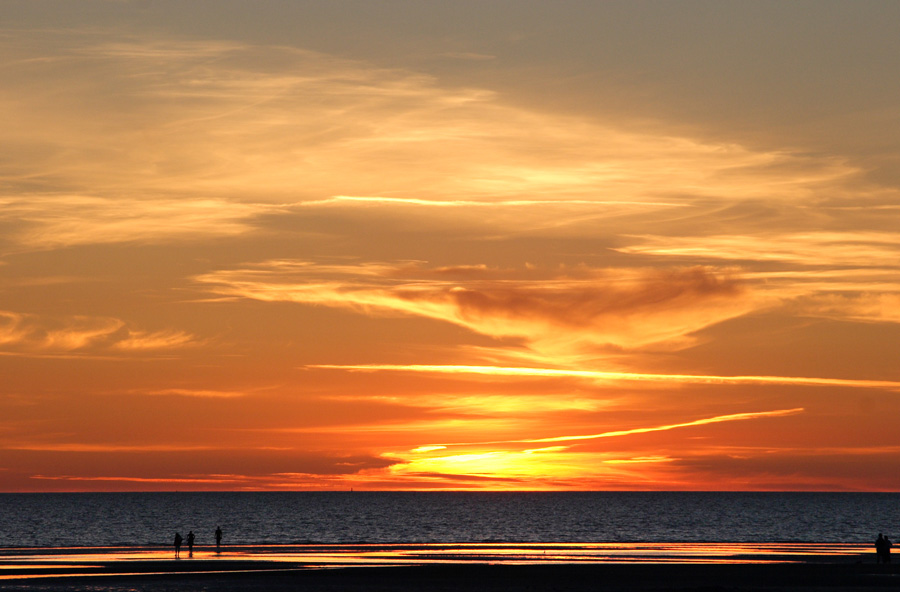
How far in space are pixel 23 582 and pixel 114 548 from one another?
37.8 metres

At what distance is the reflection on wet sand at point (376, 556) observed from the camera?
7219cm

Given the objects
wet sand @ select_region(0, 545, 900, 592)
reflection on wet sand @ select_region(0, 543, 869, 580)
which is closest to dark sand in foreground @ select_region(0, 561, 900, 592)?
wet sand @ select_region(0, 545, 900, 592)

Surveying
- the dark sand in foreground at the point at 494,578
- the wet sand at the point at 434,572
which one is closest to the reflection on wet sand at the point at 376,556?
the wet sand at the point at 434,572

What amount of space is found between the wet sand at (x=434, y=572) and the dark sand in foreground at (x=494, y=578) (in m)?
0.06

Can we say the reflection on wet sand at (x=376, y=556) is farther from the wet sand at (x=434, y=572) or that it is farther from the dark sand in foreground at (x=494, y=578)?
the dark sand in foreground at (x=494, y=578)

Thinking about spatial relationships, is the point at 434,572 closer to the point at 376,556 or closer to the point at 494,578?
the point at 494,578

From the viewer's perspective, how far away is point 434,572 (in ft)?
219

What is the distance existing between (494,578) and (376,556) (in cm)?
2375

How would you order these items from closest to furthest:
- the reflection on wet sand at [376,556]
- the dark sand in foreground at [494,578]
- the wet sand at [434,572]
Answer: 1. the dark sand in foreground at [494,578]
2. the wet sand at [434,572]
3. the reflection on wet sand at [376,556]

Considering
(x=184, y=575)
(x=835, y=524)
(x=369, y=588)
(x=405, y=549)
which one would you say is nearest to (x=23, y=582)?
(x=184, y=575)

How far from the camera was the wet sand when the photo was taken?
5816cm

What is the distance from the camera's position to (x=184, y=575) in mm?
65250

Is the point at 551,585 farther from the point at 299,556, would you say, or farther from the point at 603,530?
the point at 603,530

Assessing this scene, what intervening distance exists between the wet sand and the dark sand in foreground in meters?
0.06
